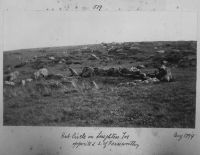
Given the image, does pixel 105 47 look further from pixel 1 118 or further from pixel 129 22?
pixel 1 118

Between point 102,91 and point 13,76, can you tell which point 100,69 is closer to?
point 102,91

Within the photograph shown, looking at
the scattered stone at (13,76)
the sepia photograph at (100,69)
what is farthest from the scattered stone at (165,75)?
the scattered stone at (13,76)

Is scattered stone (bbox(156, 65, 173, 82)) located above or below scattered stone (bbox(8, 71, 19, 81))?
below

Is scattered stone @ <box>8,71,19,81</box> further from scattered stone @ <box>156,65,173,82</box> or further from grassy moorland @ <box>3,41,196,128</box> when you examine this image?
scattered stone @ <box>156,65,173,82</box>

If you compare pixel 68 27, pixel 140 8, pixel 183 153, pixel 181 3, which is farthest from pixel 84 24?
pixel 183 153

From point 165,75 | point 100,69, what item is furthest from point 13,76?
point 165,75

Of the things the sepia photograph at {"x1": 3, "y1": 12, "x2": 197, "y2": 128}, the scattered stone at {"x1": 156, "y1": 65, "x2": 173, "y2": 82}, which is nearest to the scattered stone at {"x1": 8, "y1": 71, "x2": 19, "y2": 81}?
the sepia photograph at {"x1": 3, "y1": 12, "x2": 197, "y2": 128}
